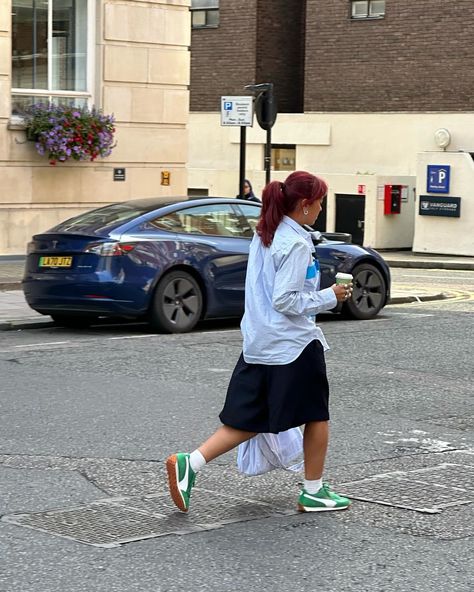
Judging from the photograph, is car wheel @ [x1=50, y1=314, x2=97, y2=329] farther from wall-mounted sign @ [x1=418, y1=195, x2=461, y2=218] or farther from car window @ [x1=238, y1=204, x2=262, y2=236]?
wall-mounted sign @ [x1=418, y1=195, x2=461, y2=218]

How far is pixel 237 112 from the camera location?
19.8 meters

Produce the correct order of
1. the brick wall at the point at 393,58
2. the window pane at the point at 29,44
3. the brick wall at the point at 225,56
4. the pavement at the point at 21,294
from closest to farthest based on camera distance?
the pavement at the point at 21,294 < the window pane at the point at 29,44 < the brick wall at the point at 393,58 < the brick wall at the point at 225,56

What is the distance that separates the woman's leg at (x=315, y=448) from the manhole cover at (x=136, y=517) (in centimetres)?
24

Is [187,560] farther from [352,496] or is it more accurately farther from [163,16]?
[163,16]

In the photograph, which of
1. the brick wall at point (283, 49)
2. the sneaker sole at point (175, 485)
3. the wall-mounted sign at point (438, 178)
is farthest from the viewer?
the brick wall at point (283, 49)

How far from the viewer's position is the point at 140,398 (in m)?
9.33

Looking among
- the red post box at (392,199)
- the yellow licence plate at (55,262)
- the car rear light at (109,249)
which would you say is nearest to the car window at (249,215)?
the car rear light at (109,249)

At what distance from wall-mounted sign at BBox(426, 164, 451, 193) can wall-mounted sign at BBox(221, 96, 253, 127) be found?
35.8 ft

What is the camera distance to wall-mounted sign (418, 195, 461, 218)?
29781 mm

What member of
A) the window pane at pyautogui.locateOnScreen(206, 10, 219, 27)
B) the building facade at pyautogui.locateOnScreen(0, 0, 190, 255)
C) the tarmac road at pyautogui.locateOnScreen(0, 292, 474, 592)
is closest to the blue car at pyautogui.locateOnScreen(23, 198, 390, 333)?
the tarmac road at pyautogui.locateOnScreen(0, 292, 474, 592)

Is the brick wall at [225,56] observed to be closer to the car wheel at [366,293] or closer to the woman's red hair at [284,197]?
the car wheel at [366,293]

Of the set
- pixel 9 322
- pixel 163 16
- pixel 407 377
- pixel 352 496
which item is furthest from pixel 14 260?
pixel 352 496

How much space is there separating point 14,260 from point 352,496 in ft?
47.2

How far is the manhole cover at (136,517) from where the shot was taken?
5.69m
